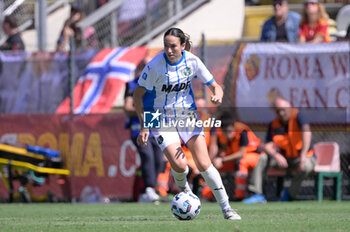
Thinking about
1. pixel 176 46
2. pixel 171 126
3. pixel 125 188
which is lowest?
pixel 125 188

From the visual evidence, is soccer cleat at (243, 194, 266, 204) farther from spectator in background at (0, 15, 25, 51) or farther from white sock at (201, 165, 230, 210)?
spectator in background at (0, 15, 25, 51)

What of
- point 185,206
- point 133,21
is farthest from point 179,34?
point 133,21

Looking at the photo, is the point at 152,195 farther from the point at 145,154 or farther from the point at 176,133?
the point at 176,133

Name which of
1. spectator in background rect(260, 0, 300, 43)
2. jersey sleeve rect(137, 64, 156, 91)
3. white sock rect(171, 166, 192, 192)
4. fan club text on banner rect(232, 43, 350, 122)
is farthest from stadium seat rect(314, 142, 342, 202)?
jersey sleeve rect(137, 64, 156, 91)

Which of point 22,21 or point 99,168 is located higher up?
point 22,21

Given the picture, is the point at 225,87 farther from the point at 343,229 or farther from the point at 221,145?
the point at 343,229

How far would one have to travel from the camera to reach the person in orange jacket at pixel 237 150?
13516 millimetres

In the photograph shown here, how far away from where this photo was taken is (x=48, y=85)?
15.1 metres

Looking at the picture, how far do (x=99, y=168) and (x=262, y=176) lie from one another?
299 centimetres

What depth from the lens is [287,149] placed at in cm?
1370

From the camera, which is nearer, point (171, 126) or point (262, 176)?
point (171, 126)

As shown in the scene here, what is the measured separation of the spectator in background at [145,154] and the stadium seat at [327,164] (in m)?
2.64

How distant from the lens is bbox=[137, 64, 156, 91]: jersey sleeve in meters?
9.02

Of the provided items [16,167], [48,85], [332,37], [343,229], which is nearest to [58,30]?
[48,85]
